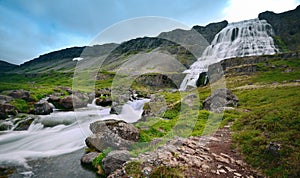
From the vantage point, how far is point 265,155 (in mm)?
9055

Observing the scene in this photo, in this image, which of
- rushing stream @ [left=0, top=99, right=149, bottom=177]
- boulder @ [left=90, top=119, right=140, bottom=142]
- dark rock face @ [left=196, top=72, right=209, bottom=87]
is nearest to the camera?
boulder @ [left=90, top=119, right=140, bottom=142]

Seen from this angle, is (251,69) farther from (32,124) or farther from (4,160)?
(4,160)

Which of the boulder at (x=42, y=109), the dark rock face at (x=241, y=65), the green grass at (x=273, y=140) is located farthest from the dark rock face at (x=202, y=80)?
the green grass at (x=273, y=140)

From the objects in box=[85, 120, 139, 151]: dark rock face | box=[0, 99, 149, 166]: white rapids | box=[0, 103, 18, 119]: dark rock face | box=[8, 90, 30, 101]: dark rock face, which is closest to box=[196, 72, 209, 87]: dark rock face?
box=[8, 90, 30, 101]: dark rock face

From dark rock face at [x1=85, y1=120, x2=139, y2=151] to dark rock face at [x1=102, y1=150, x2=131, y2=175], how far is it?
160 cm

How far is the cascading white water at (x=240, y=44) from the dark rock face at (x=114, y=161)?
296ft

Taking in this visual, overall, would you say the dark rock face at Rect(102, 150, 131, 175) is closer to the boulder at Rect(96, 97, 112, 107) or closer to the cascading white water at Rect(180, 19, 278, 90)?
the boulder at Rect(96, 97, 112, 107)

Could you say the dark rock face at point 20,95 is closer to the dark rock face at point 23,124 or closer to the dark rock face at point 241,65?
the dark rock face at point 23,124

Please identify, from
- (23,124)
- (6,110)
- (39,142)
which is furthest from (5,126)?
(39,142)

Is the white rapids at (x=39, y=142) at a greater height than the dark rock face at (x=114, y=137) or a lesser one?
lesser

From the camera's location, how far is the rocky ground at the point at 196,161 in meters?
8.25

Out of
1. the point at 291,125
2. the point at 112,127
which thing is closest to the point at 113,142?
the point at 112,127

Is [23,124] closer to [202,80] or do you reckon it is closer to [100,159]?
[100,159]

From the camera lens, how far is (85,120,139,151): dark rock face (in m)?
12.1
